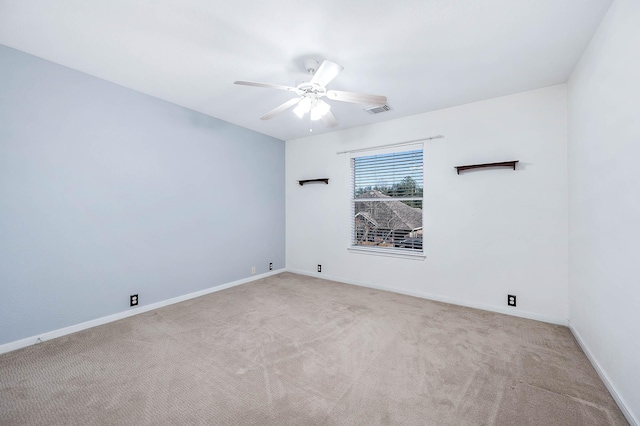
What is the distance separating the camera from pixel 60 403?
1.61 m

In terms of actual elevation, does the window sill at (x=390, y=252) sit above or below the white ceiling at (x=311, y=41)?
below

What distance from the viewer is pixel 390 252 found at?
3934mm

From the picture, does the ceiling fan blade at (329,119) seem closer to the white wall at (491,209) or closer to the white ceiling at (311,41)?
the white ceiling at (311,41)

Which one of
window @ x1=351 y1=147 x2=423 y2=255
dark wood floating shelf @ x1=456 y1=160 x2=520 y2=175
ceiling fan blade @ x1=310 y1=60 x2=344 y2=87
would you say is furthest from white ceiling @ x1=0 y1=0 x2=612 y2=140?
window @ x1=351 y1=147 x2=423 y2=255

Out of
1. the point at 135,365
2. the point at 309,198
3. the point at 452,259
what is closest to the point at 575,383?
the point at 452,259

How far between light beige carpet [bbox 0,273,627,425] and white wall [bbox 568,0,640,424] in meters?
0.31

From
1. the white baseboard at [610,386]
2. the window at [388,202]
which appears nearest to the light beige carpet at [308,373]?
the white baseboard at [610,386]

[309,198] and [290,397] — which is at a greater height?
[309,198]

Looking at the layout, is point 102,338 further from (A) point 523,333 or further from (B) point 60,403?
(A) point 523,333

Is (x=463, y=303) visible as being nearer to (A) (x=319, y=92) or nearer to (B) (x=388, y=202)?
(B) (x=388, y=202)

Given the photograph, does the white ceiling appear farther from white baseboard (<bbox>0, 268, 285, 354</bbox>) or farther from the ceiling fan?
white baseboard (<bbox>0, 268, 285, 354</bbox>)

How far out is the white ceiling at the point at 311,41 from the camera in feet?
5.71

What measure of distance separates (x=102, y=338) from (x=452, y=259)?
13.2 ft

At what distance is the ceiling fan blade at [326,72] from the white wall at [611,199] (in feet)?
Answer: 5.74
